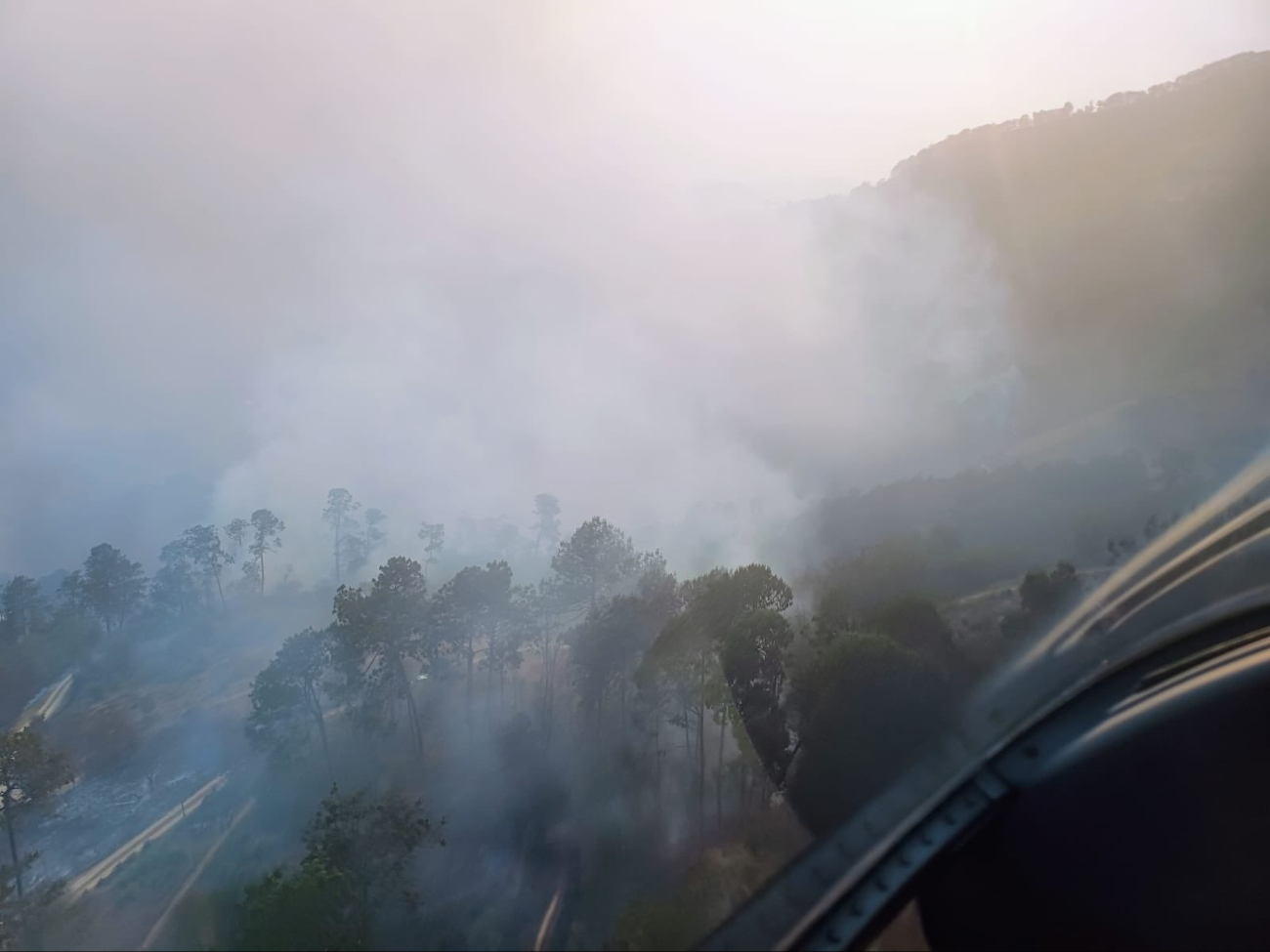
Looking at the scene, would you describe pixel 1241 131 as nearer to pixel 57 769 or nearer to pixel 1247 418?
pixel 1247 418

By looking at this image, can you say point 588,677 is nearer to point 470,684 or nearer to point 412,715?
point 470,684

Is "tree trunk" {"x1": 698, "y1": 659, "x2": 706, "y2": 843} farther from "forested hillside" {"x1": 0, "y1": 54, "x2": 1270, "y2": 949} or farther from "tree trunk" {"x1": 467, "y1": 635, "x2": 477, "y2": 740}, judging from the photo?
"tree trunk" {"x1": 467, "y1": 635, "x2": 477, "y2": 740}

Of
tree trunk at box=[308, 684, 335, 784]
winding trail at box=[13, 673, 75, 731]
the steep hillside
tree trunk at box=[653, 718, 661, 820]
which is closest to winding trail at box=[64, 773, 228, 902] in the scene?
tree trunk at box=[308, 684, 335, 784]

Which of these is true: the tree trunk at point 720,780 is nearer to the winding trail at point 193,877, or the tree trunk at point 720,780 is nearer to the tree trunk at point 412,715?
the winding trail at point 193,877

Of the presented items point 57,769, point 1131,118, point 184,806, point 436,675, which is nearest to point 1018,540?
point 436,675

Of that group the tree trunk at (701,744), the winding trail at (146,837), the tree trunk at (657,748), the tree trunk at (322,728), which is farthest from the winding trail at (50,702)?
the tree trunk at (701,744)

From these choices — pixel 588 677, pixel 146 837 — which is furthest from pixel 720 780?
pixel 146 837

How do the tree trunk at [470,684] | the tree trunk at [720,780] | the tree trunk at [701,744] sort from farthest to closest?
the tree trunk at [470,684]
the tree trunk at [701,744]
the tree trunk at [720,780]
